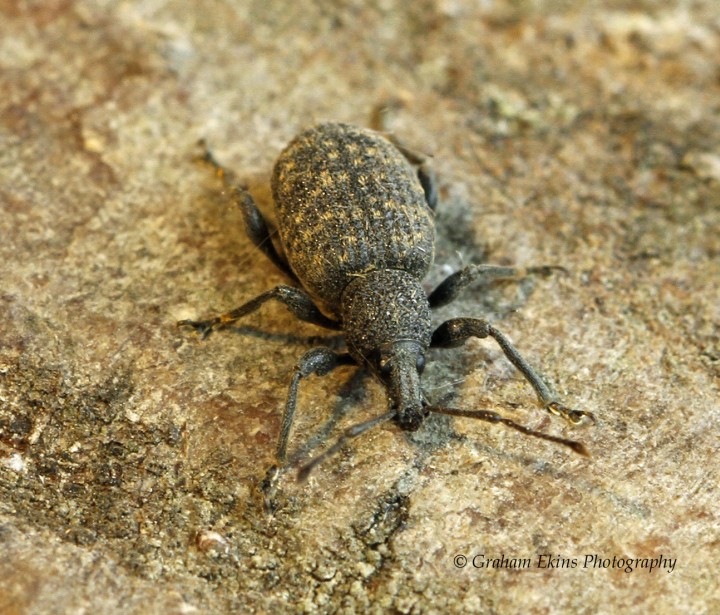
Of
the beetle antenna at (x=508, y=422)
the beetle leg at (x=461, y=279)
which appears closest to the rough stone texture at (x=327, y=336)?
the beetle leg at (x=461, y=279)

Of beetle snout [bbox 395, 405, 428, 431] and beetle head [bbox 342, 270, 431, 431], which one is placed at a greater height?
beetle head [bbox 342, 270, 431, 431]

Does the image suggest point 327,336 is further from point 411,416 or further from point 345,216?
point 411,416

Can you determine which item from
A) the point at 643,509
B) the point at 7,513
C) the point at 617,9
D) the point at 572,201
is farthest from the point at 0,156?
the point at 617,9

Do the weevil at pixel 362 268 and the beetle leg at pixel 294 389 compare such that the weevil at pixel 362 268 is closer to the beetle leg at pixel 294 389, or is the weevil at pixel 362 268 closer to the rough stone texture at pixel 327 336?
the beetle leg at pixel 294 389

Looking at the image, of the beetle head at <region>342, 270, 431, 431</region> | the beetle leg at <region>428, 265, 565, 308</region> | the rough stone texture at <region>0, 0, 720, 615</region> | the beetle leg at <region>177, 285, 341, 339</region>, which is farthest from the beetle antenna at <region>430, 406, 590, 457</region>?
the beetle leg at <region>177, 285, 341, 339</region>

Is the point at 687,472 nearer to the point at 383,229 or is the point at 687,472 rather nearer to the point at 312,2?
the point at 383,229

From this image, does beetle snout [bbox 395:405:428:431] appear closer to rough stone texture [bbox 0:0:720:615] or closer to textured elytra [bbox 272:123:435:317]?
rough stone texture [bbox 0:0:720:615]

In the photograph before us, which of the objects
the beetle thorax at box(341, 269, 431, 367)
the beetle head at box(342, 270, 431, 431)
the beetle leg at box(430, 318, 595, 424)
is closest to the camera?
the beetle head at box(342, 270, 431, 431)
